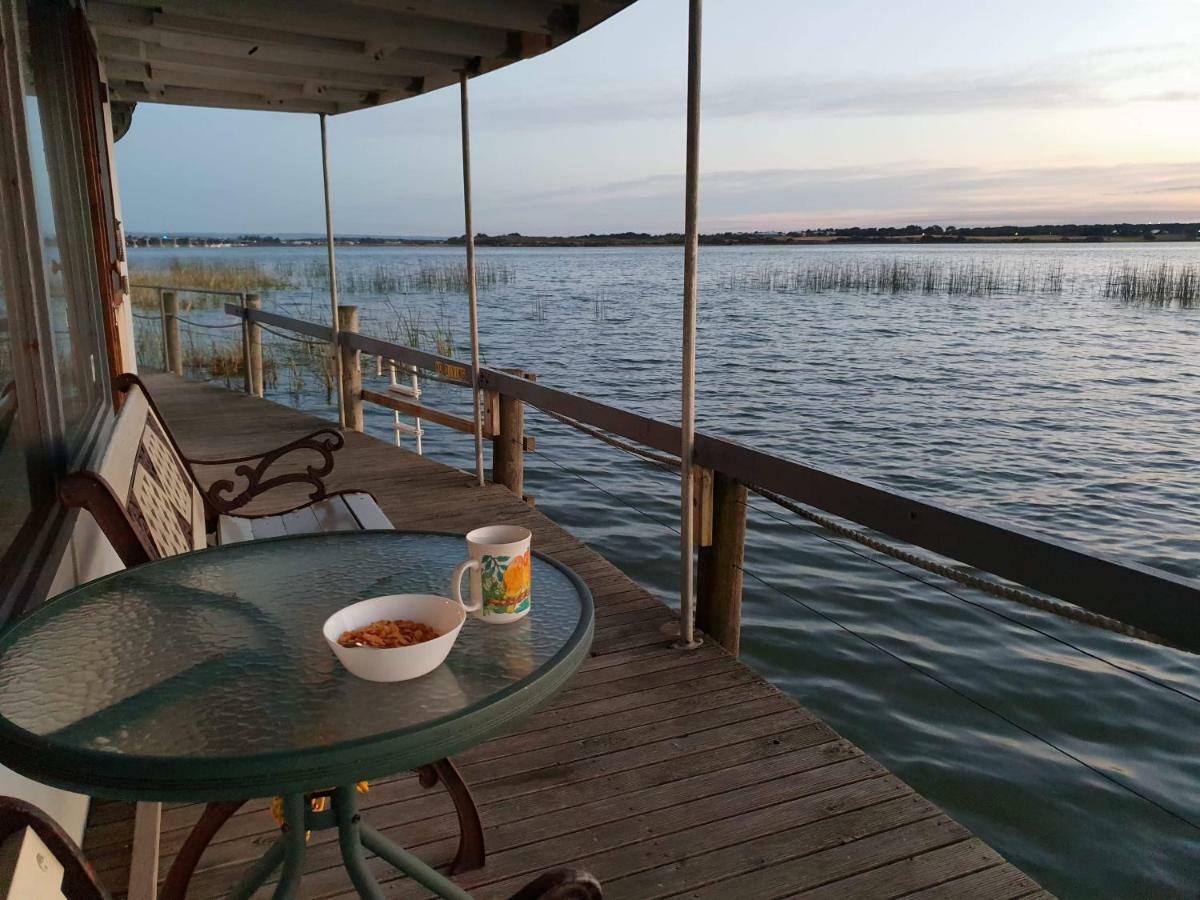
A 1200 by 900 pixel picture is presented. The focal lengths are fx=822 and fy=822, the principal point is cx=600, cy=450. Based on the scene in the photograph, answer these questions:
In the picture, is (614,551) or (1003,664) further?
(614,551)

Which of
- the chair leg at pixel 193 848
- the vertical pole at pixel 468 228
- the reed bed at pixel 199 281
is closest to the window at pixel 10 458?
the chair leg at pixel 193 848

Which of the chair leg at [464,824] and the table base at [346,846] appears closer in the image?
the table base at [346,846]

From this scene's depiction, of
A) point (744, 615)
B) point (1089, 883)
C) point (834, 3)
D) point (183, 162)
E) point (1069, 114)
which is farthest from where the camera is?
point (183, 162)

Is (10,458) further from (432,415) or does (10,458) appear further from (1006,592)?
Result: (432,415)

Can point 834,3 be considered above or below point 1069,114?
below

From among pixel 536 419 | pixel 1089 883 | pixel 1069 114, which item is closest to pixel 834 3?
pixel 536 419

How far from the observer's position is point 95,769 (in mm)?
938

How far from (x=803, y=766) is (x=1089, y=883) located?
1445 millimetres

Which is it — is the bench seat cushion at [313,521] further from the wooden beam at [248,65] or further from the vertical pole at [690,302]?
the wooden beam at [248,65]

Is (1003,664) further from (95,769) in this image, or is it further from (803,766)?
(95,769)

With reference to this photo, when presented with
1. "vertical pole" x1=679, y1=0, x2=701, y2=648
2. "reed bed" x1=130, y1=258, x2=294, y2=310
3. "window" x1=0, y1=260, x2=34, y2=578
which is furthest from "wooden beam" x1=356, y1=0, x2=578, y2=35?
"reed bed" x1=130, y1=258, x2=294, y2=310

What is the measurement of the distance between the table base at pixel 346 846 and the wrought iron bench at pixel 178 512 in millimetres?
217

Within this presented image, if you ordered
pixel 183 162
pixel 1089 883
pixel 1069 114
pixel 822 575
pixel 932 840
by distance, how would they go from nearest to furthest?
pixel 932 840
pixel 1089 883
pixel 822 575
pixel 1069 114
pixel 183 162

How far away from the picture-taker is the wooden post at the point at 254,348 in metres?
8.09
